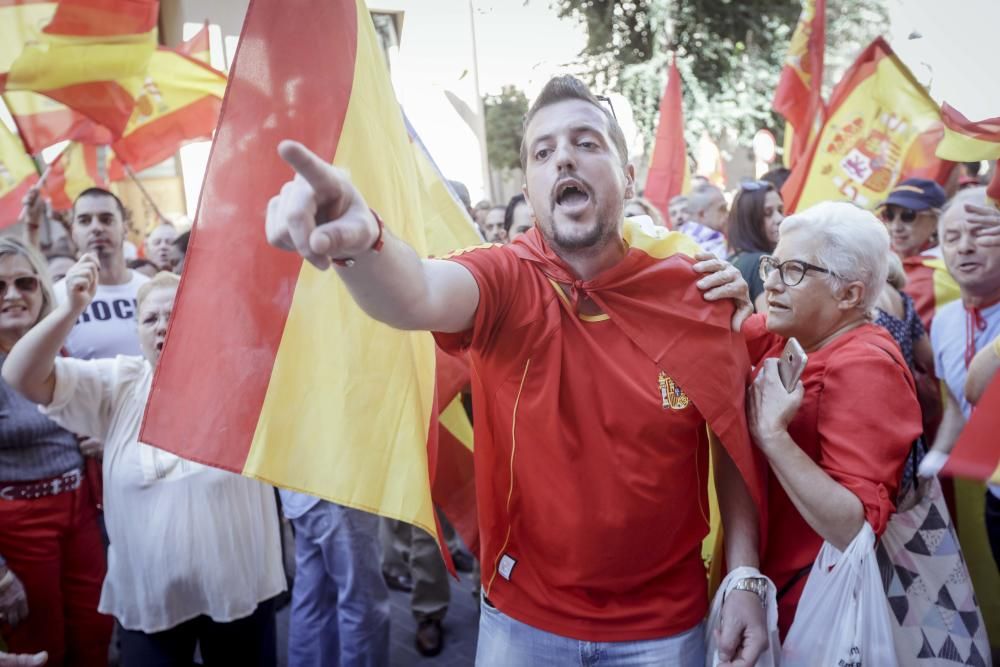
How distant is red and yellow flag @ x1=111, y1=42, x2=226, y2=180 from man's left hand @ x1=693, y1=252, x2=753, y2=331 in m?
4.53

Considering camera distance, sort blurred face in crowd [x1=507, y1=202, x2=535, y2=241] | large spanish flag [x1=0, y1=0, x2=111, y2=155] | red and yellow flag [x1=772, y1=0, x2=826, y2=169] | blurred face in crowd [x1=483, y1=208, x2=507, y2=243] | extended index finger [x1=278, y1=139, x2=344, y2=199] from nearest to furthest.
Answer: extended index finger [x1=278, y1=139, x2=344, y2=199] < large spanish flag [x1=0, y1=0, x2=111, y2=155] < blurred face in crowd [x1=507, y1=202, x2=535, y2=241] < red and yellow flag [x1=772, y1=0, x2=826, y2=169] < blurred face in crowd [x1=483, y1=208, x2=507, y2=243]

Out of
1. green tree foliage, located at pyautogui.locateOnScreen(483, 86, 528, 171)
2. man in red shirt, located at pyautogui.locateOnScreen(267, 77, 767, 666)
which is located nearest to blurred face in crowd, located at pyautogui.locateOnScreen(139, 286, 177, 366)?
man in red shirt, located at pyautogui.locateOnScreen(267, 77, 767, 666)

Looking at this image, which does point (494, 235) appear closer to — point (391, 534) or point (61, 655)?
point (391, 534)

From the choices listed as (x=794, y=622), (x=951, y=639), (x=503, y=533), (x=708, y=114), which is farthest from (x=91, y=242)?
(x=708, y=114)

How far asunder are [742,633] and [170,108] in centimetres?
532

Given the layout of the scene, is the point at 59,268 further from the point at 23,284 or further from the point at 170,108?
the point at 23,284

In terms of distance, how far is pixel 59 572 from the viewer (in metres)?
3.16

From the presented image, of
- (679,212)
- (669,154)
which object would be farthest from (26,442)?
(669,154)

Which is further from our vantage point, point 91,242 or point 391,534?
point 391,534

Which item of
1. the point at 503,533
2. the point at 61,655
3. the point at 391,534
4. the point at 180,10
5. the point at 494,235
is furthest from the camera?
the point at 180,10

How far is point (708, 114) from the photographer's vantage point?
17391mm

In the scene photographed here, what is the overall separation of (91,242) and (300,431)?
328 cm

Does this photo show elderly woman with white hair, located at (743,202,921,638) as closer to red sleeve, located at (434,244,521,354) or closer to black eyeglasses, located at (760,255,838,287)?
black eyeglasses, located at (760,255,838,287)

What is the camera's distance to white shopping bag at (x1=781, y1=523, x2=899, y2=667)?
6.08 feet
